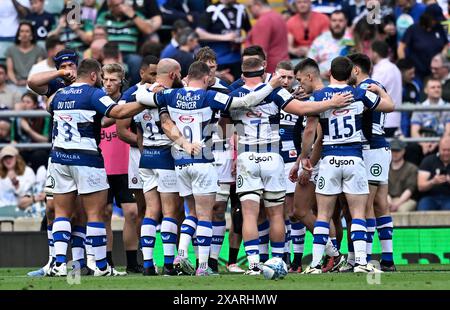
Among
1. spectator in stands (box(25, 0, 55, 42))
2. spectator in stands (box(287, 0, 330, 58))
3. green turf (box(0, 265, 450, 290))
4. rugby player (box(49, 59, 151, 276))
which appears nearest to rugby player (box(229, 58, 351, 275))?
green turf (box(0, 265, 450, 290))

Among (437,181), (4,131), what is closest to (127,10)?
(4,131)

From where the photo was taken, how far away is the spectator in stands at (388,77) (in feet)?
68.9

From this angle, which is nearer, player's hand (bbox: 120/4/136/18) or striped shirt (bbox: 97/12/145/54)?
player's hand (bbox: 120/4/136/18)

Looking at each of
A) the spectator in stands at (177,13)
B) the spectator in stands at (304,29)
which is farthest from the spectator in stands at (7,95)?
the spectator in stands at (304,29)

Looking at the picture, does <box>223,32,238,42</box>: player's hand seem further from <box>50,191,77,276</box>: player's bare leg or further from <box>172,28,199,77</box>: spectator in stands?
<box>50,191,77,276</box>: player's bare leg

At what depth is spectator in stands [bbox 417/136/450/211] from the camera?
2039 centimetres

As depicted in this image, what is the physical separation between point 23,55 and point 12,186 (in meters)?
3.41

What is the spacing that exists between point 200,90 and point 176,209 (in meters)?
1.62

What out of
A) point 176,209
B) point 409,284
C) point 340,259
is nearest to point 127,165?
point 176,209

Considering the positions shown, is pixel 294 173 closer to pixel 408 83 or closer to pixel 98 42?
pixel 408 83

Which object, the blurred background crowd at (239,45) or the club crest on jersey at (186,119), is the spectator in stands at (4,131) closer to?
the blurred background crowd at (239,45)

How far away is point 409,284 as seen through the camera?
13438 mm

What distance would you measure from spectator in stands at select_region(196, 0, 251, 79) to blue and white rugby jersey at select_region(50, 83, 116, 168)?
24.7 ft

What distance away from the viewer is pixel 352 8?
23.7 m
